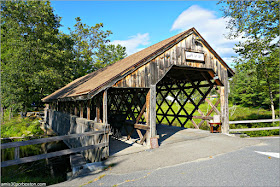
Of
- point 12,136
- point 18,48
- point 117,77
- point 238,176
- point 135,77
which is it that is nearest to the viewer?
point 238,176

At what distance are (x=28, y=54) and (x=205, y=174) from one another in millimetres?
23483

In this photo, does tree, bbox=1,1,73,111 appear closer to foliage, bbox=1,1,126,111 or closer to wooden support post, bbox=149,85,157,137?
foliage, bbox=1,1,126,111

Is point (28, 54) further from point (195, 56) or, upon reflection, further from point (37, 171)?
point (195, 56)

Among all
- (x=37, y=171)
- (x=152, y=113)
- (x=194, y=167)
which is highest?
(x=152, y=113)

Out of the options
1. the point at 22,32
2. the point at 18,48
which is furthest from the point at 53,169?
the point at 22,32

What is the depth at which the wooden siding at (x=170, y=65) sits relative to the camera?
7836mm

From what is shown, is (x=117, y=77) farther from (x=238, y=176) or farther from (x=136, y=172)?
(x=238, y=176)

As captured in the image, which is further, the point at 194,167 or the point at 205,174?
the point at 194,167

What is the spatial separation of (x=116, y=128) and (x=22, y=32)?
63.2 feet

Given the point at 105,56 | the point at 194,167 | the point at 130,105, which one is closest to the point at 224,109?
the point at 130,105

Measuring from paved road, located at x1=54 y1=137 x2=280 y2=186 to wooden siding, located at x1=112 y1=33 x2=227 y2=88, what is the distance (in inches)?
133

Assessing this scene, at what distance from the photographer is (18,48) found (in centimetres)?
2117

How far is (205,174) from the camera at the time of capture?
5.35 m

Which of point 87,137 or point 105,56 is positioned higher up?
point 105,56
